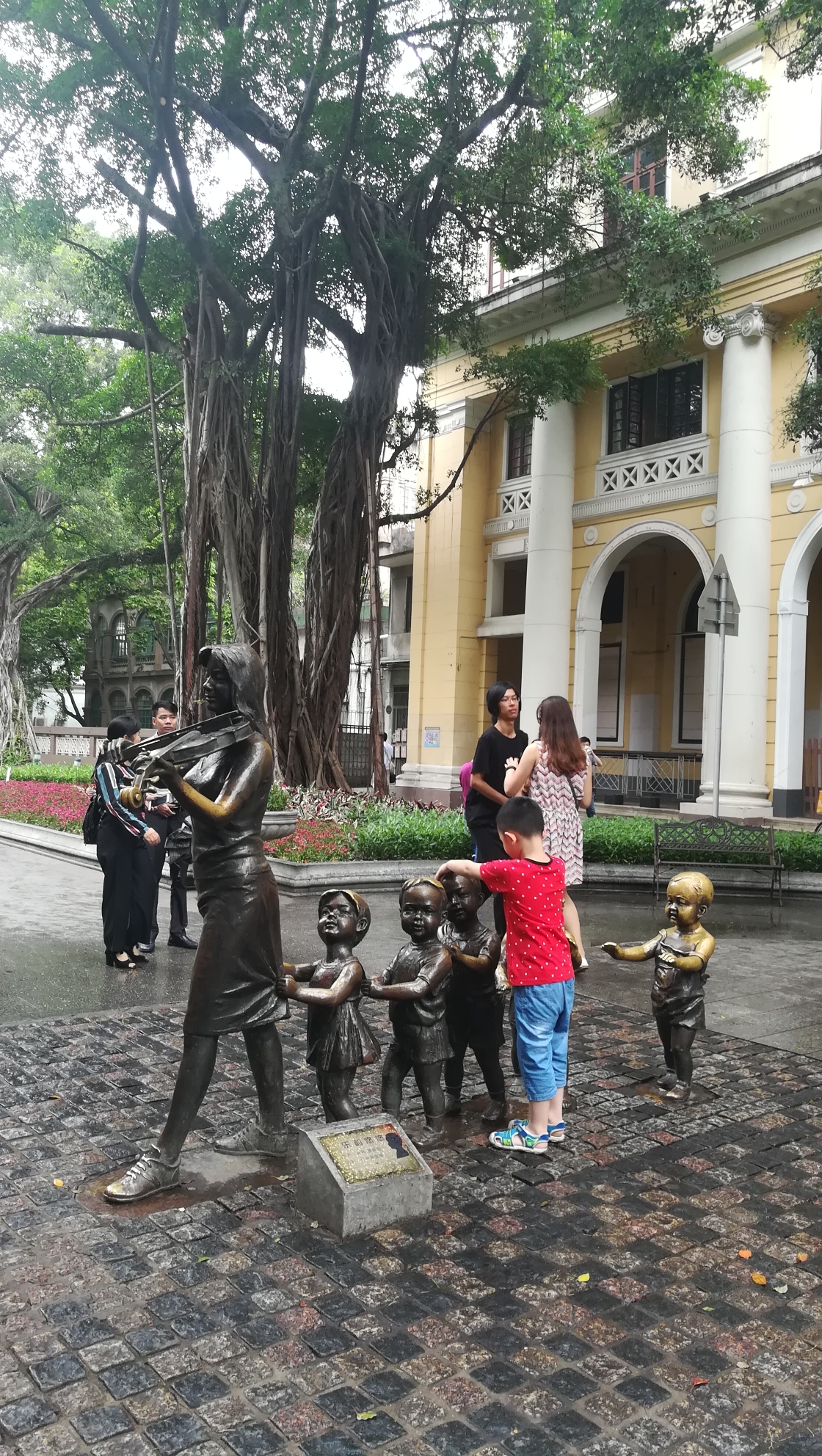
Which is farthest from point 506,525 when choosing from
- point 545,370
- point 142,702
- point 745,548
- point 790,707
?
point 142,702

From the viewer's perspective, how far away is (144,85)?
469 inches

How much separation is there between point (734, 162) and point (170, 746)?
13.7 m

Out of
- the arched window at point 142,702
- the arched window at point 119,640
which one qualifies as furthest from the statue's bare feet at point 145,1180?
the arched window at point 119,640

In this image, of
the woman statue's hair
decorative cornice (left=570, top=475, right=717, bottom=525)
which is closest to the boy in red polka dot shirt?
the woman statue's hair

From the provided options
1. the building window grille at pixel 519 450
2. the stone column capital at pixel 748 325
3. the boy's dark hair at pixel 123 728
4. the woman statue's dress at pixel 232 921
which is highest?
the stone column capital at pixel 748 325

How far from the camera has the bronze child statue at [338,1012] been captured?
3.92 metres

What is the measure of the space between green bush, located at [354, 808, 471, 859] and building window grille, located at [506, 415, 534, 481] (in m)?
11.7

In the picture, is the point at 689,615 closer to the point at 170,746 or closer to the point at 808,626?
the point at 808,626

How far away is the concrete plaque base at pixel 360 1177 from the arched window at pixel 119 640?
149 ft

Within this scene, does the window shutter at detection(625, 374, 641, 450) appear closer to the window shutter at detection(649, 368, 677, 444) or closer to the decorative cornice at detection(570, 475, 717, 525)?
the window shutter at detection(649, 368, 677, 444)

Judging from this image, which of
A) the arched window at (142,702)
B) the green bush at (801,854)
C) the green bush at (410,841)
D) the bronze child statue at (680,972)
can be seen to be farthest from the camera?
the arched window at (142,702)

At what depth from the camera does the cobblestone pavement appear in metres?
2.50

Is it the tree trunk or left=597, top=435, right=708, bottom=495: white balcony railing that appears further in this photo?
left=597, top=435, right=708, bottom=495: white balcony railing

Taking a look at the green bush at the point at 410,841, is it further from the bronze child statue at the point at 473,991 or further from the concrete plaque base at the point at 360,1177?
the concrete plaque base at the point at 360,1177
